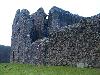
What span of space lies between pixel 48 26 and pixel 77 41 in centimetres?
1282

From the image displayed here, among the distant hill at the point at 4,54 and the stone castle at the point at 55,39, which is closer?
the stone castle at the point at 55,39

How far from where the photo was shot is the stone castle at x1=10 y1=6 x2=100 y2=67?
2557cm

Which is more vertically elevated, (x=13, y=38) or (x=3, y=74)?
(x=13, y=38)

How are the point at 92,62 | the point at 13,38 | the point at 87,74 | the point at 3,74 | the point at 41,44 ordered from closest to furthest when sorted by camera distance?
the point at 87,74, the point at 3,74, the point at 92,62, the point at 41,44, the point at 13,38

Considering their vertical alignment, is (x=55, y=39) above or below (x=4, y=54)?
above

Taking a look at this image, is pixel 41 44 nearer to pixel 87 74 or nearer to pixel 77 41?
pixel 77 41

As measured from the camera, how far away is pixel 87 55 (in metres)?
25.8

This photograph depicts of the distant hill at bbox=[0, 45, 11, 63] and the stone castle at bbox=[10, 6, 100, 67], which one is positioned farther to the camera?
the distant hill at bbox=[0, 45, 11, 63]

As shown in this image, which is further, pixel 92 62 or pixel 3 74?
pixel 92 62

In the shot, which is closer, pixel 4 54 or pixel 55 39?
pixel 55 39

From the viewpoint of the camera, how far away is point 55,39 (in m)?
29.5

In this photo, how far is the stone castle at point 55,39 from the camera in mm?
25572

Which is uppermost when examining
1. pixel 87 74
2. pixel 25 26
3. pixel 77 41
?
pixel 25 26

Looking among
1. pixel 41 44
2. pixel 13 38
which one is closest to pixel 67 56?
pixel 41 44
